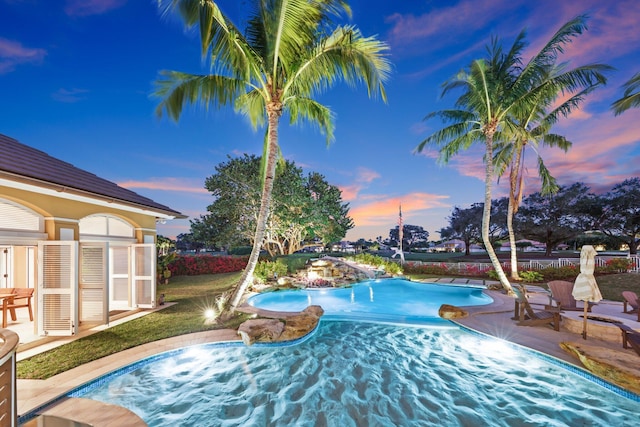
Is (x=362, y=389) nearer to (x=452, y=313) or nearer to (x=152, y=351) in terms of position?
(x=152, y=351)

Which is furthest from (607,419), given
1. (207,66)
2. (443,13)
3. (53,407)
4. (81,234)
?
(443,13)

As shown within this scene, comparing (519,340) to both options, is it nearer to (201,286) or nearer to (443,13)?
(443,13)

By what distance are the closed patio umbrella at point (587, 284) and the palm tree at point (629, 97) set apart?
8511 mm

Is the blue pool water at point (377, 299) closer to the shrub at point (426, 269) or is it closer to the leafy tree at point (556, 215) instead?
the shrub at point (426, 269)

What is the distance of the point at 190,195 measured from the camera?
26.0 m

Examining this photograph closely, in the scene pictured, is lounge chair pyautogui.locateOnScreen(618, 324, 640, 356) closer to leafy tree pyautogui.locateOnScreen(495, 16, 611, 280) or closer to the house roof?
leafy tree pyautogui.locateOnScreen(495, 16, 611, 280)

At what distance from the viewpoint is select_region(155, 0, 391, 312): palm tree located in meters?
6.09

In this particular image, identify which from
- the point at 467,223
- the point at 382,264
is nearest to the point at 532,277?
the point at 382,264

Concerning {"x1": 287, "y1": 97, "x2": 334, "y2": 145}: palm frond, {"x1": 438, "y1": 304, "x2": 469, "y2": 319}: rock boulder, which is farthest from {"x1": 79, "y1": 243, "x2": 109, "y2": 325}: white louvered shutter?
{"x1": 438, "y1": 304, "x2": 469, "y2": 319}: rock boulder

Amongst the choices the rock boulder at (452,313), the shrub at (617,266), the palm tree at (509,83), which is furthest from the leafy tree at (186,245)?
the shrub at (617,266)

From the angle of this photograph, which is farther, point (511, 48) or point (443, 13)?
point (443, 13)

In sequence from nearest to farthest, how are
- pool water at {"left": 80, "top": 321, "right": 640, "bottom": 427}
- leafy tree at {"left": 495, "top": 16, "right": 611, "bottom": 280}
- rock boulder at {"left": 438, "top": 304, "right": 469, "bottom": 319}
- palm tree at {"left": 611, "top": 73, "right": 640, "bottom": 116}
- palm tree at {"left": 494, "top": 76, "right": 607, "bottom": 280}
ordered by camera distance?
1. pool water at {"left": 80, "top": 321, "right": 640, "bottom": 427}
2. rock boulder at {"left": 438, "top": 304, "right": 469, "bottom": 319}
3. leafy tree at {"left": 495, "top": 16, "right": 611, "bottom": 280}
4. palm tree at {"left": 611, "top": 73, "right": 640, "bottom": 116}
5. palm tree at {"left": 494, "top": 76, "right": 607, "bottom": 280}

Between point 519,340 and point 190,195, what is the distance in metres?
27.7

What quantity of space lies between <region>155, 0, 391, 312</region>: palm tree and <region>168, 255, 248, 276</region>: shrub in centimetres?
1155
